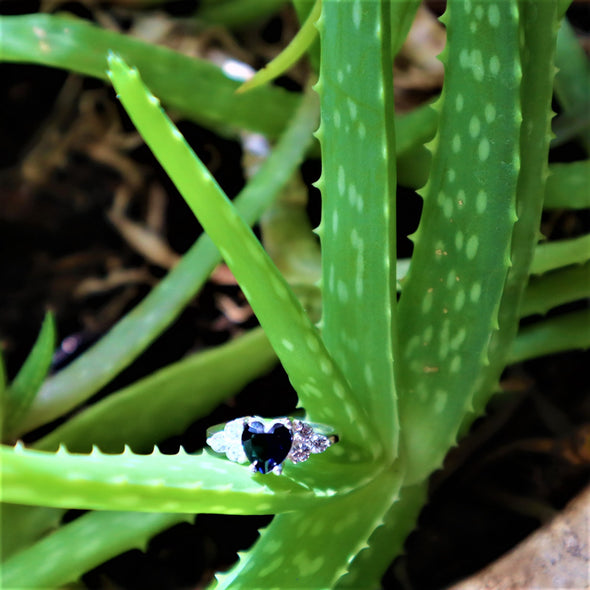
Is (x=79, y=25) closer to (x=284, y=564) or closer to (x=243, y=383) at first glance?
(x=243, y=383)

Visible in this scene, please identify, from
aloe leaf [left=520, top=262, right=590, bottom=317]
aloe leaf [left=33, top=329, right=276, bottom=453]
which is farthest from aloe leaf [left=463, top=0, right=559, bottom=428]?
aloe leaf [left=33, top=329, right=276, bottom=453]

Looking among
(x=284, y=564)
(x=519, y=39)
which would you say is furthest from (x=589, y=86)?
(x=284, y=564)

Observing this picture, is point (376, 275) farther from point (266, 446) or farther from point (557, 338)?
point (557, 338)

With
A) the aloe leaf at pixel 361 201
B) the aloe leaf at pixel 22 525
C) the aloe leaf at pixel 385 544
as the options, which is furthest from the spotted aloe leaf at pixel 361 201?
the aloe leaf at pixel 22 525

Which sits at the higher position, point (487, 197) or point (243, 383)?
point (487, 197)

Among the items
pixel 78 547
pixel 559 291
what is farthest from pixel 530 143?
pixel 78 547

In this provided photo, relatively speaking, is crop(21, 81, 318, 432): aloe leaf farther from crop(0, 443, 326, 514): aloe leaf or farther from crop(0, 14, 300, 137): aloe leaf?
crop(0, 443, 326, 514): aloe leaf
